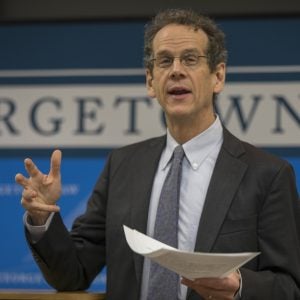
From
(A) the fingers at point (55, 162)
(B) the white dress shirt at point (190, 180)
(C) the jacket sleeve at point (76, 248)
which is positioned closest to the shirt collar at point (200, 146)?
(B) the white dress shirt at point (190, 180)

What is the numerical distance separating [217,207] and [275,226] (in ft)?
0.56

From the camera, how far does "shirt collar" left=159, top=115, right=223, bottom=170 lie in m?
2.58

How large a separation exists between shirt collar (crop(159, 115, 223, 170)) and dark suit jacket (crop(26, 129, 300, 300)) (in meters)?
0.03

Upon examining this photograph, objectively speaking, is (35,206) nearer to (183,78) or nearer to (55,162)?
(55,162)

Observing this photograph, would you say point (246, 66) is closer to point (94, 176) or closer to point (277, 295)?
point (94, 176)

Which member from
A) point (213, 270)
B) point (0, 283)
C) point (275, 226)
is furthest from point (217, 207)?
point (0, 283)

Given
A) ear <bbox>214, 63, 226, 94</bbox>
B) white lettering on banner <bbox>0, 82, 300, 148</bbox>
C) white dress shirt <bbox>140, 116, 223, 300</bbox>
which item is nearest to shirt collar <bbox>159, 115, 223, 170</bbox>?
white dress shirt <bbox>140, 116, 223, 300</bbox>

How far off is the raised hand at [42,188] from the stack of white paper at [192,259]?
380mm

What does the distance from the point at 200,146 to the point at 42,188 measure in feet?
1.61

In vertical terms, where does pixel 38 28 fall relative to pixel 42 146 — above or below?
above

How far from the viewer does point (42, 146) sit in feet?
14.0

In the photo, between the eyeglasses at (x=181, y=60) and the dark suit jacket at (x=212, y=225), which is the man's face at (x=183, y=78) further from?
the dark suit jacket at (x=212, y=225)

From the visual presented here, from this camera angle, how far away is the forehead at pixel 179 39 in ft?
8.43

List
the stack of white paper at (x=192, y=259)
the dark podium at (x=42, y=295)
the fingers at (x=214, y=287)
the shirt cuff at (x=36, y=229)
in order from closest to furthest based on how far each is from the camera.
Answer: the stack of white paper at (x=192, y=259)
the fingers at (x=214, y=287)
the dark podium at (x=42, y=295)
the shirt cuff at (x=36, y=229)
